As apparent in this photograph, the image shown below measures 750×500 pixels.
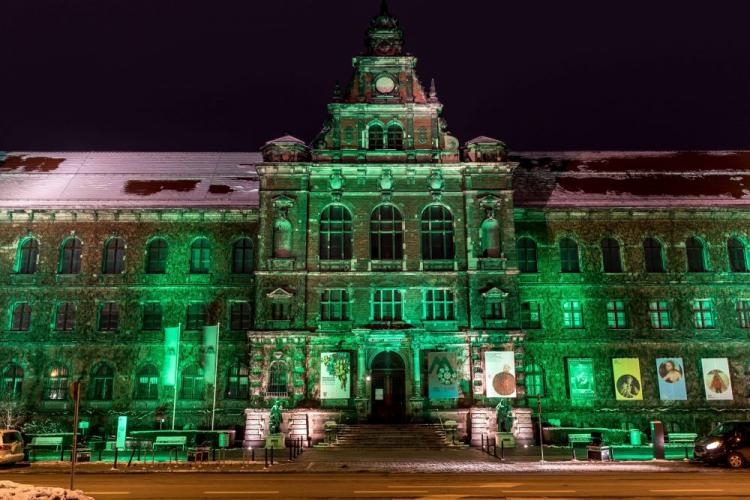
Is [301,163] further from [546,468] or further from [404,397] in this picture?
[546,468]

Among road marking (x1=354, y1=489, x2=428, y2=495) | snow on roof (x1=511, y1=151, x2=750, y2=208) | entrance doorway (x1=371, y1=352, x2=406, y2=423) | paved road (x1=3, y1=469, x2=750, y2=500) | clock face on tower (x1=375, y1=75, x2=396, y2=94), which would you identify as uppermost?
clock face on tower (x1=375, y1=75, x2=396, y2=94)

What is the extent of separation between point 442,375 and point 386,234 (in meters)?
8.53

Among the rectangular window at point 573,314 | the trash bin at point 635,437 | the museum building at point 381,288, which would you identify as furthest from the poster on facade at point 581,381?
the trash bin at point 635,437

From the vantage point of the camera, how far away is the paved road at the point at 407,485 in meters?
15.5

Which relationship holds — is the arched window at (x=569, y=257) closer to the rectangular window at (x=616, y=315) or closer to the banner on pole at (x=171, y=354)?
the rectangular window at (x=616, y=315)

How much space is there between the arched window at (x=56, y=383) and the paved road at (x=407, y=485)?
1786 cm

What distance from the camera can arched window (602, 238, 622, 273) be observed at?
40750mm

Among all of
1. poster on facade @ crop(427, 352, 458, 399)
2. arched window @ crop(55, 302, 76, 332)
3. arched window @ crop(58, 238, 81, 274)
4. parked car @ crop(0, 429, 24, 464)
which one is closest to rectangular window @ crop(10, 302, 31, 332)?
arched window @ crop(55, 302, 76, 332)

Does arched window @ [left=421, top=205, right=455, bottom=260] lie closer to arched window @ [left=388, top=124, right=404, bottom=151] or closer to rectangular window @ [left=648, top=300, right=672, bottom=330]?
arched window @ [left=388, top=124, right=404, bottom=151]

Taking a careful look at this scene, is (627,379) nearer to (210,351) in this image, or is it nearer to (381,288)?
(381,288)

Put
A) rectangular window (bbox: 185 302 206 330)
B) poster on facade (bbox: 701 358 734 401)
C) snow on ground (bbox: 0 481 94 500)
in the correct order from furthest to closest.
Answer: rectangular window (bbox: 185 302 206 330)
poster on facade (bbox: 701 358 734 401)
snow on ground (bbox: 0 481 94 500)

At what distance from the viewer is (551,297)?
40.2 meters

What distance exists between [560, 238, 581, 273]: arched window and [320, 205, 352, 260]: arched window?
1340 centimetres

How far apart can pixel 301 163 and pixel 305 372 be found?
1181 cm
